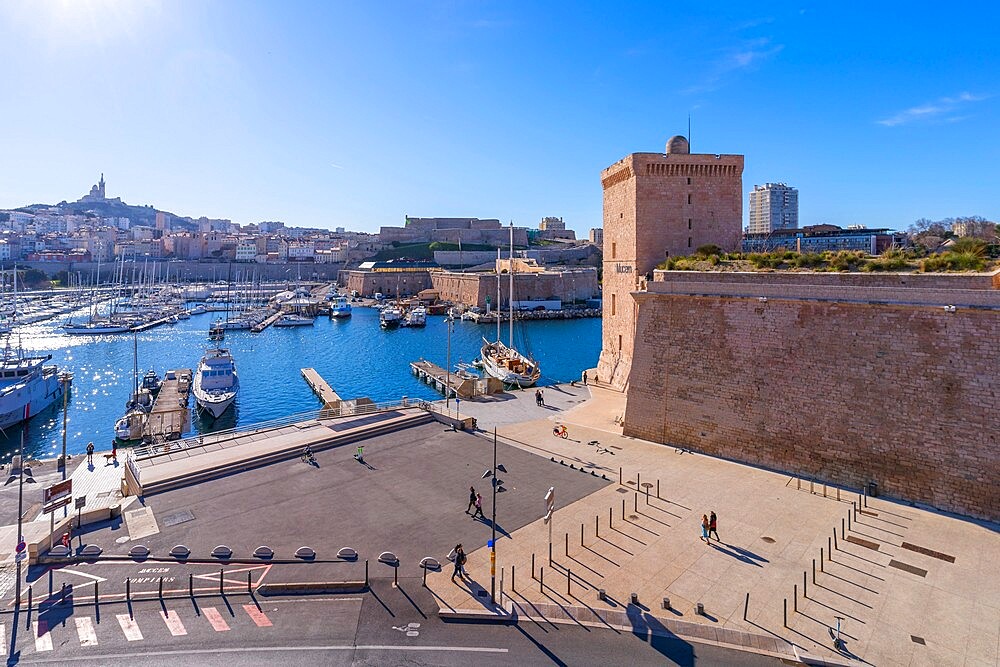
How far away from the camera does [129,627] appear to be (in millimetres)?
9438

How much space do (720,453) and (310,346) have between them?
45.0 m

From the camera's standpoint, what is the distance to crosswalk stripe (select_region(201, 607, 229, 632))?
9422mm

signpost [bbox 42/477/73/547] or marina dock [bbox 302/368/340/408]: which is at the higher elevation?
signpost [bbox 42/477/73/547]

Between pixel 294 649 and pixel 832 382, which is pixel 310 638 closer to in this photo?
pixel 294 649

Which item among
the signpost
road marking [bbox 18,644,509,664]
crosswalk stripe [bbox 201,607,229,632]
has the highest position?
the signpost

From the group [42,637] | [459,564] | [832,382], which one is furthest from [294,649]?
[832,382]

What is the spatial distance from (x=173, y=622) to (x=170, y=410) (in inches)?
787

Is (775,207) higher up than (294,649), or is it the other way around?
(775,207)

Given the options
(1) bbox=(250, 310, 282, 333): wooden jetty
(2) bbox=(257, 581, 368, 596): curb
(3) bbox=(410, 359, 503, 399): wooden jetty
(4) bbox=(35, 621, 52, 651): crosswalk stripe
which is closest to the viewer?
(4) bbox=(35, 621, 52, 651): crosswalk stripe

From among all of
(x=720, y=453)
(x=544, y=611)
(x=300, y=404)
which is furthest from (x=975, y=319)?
(x=300, y=404)

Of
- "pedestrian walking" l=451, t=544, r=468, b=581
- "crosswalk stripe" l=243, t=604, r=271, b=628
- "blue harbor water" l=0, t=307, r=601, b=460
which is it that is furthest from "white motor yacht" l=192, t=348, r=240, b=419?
"pedestrian walking" l=451, t=544, r=468, b=581

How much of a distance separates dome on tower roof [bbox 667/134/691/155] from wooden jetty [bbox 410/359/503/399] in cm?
1313

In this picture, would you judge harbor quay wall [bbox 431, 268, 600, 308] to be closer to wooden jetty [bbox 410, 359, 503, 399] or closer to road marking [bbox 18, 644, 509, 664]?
wooden jetty [bbox 410, 359, 503, 399]

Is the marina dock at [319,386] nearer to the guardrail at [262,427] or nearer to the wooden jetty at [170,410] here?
the wooden jetty at [170,410]
